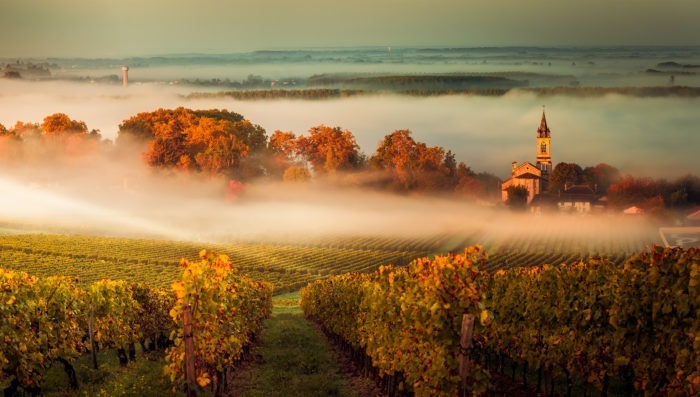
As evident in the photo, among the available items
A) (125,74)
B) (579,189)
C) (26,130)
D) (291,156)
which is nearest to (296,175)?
(291,156)

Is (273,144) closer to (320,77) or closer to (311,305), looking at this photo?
(320,77)

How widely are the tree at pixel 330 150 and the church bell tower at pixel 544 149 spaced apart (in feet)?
26.9

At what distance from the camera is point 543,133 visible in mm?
37719

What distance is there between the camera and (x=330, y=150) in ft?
120

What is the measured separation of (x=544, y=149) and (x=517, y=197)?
3.17 metres

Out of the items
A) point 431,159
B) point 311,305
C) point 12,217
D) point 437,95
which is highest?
point 437,95

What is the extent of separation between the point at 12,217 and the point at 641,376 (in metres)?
35.1

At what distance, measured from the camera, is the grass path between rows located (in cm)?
1062

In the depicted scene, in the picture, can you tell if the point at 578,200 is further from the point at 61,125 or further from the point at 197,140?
the point at 61,125

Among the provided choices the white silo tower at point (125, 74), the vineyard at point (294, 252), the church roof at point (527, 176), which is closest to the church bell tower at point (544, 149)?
the church roof at point (527, 176)

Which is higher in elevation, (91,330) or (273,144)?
(273,144)

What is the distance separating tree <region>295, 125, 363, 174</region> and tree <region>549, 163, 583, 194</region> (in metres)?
8.54

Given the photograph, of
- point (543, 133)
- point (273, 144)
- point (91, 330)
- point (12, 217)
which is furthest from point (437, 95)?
point (91, 330)

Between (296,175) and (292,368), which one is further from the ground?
(296,175)
